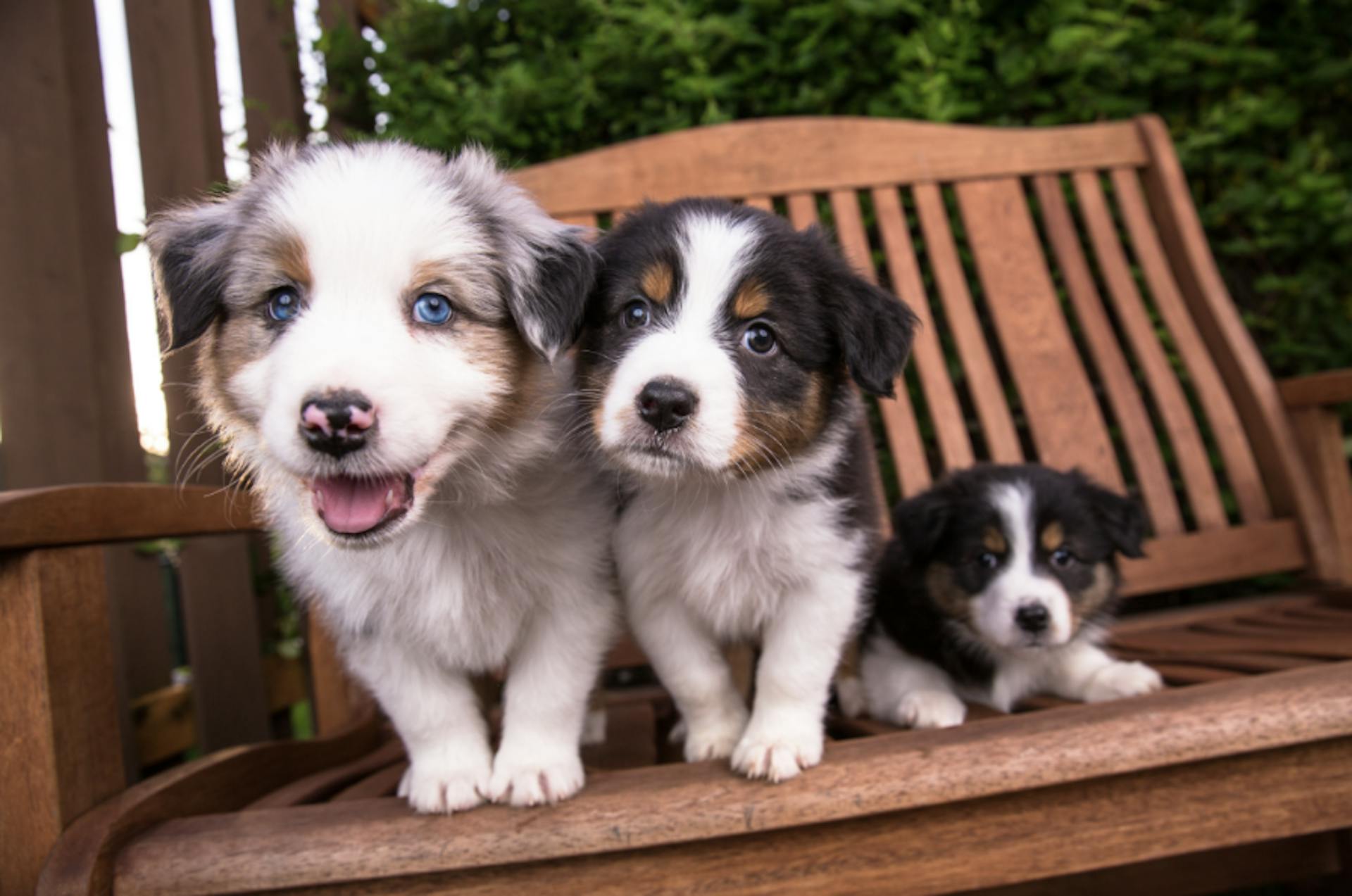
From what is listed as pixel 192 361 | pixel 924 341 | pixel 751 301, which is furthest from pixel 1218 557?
pixel 192 361

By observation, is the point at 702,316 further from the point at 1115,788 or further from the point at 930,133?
the point at 930,133

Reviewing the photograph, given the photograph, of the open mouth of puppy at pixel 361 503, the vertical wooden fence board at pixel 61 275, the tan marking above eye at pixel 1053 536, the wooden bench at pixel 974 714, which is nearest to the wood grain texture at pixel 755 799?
the wooden bench at pixel 974 714

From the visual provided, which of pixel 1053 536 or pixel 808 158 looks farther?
pixel 808 158

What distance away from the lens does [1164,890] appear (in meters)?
3.02

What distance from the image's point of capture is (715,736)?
6.85ft

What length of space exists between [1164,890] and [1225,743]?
1621 mm

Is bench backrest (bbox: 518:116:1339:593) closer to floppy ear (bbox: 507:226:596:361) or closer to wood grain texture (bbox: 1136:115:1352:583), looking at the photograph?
wood grain texture (bbox: 1136:115:1352:583)

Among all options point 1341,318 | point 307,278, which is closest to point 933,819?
point 307,278

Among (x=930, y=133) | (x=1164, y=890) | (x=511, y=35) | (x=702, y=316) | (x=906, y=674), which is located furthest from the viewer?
(x=511, y=35)

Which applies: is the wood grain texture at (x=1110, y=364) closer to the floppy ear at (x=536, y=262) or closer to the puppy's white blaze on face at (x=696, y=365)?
the puppy's white blaze on face at (x=696, y=365)

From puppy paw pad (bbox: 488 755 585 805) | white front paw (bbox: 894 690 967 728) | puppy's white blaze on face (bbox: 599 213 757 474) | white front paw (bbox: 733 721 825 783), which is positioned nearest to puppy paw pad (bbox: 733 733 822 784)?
white front paw (bbox: 733 721 825 783)

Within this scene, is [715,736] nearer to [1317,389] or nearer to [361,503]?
[361,503]

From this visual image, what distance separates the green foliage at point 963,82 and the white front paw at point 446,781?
2414 millimetres

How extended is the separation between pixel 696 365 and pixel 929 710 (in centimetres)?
103
